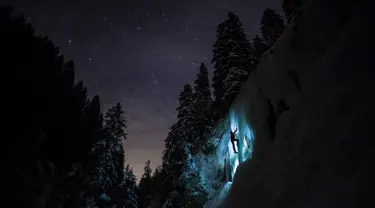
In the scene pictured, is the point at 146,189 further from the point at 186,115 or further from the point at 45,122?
the point at 45,122

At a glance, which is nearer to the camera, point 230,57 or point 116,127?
point 230,57

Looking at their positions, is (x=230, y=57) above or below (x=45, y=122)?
above

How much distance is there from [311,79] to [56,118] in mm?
11886

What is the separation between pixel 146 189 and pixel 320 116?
5646cm

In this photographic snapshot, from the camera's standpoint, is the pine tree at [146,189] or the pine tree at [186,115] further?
the pine tree at [146,189]

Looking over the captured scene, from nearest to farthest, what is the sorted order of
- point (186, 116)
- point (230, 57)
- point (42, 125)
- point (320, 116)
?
point (320, 116) < point (42, 125) < point (230, 57) < point (186, 116)

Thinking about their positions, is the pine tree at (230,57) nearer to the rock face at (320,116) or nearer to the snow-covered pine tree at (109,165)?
the rock face at (320,116)

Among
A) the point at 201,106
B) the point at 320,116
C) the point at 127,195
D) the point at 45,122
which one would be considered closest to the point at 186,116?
the point at 201,106

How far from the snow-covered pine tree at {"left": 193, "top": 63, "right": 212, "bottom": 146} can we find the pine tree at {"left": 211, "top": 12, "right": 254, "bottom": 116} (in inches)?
155

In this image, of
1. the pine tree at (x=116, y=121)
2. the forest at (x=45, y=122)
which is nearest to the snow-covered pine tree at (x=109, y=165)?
the pine tree at (x=116, y=121)

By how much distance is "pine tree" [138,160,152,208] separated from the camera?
5319 centimetres

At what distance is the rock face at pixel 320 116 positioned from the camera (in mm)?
6160

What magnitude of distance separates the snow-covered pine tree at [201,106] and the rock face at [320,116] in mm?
18081

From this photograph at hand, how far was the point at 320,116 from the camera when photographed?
802 centimetres
